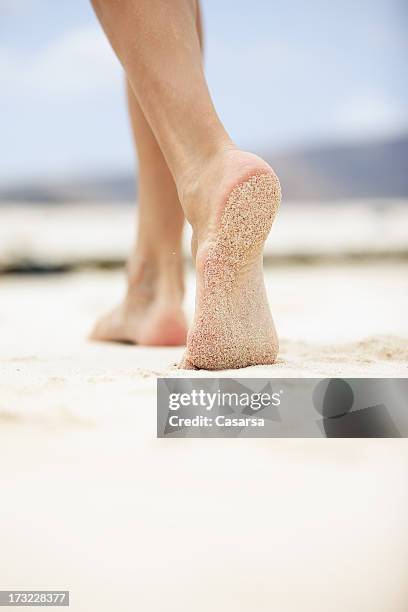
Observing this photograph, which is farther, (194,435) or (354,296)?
(354,296)

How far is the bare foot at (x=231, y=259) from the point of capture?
76 centimetres

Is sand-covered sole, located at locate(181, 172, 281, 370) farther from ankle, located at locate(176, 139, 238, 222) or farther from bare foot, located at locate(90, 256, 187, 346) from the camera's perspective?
bare foot, located at locate(90, 256, 187, 346)

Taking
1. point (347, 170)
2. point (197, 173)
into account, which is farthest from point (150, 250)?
point (347, 170)

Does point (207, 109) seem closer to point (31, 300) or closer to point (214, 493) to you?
point (214, 493)

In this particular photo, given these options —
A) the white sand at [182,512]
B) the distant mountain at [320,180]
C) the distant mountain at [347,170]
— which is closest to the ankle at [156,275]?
the white sand at [182,512]

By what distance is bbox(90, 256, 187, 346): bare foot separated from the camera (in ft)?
3.68

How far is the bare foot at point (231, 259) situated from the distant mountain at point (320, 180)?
13.9 feet

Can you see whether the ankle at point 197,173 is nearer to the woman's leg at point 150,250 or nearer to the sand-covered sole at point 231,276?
the sand-covered sole at point 231,276

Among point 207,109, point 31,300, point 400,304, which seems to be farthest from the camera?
point 31,300

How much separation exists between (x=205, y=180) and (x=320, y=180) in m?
4.89

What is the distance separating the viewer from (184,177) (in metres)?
0.83

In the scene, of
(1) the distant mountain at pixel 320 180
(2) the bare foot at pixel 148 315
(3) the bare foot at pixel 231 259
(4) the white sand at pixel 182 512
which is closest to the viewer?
(4) the white sand at pixel 182 512

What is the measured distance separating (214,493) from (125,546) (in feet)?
0.27

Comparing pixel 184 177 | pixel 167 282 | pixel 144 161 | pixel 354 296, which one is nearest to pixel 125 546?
pixel 184 177
